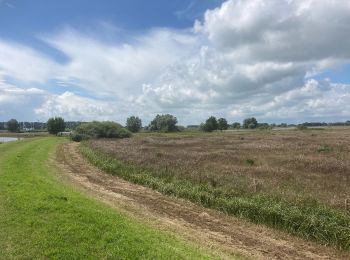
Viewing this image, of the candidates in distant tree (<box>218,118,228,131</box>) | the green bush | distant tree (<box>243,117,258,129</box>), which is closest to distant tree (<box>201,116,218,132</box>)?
distant tree (<box>218,118,228,131</box>)

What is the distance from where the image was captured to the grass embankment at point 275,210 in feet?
34.5

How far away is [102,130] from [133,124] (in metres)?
57.7

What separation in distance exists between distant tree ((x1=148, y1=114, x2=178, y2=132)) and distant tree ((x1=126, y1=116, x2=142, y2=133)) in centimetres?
811

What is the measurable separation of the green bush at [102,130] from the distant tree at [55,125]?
40627 millimetres

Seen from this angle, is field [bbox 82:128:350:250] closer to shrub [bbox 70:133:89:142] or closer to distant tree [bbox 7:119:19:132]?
shrub [bbox 70:133:89:142]

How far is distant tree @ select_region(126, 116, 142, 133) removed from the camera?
141 m

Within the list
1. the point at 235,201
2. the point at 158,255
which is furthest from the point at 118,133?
the point at 158,255

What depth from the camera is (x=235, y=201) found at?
13.6 m

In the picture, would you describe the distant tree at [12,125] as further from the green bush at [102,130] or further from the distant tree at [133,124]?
the green bush at [102,130]

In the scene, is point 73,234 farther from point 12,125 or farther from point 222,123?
point 12,125

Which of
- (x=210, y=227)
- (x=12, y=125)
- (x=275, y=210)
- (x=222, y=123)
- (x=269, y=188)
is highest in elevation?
(x=12, y=125)

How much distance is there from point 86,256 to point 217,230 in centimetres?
460

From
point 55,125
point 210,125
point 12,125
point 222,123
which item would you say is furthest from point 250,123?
→ point 12,125

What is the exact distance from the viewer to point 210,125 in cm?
14250
